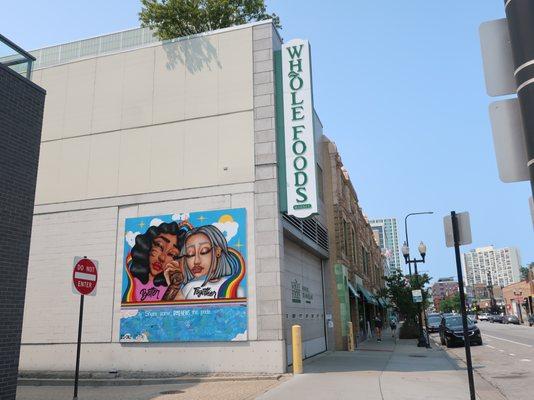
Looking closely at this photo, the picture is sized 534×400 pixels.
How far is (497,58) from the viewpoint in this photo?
3996mm

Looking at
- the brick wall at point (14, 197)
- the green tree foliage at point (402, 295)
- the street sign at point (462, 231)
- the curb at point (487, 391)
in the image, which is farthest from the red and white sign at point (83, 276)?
the green tree foliage at point (402, 295)

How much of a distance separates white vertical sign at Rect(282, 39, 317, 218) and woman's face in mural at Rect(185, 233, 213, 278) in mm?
3097

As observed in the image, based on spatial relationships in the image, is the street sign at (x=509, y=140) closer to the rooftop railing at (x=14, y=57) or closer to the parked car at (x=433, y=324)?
the rooftop railing at (x=14, y=57)

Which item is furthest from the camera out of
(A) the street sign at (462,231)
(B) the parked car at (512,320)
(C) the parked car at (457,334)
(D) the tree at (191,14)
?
(B) the parked car at (512,320)

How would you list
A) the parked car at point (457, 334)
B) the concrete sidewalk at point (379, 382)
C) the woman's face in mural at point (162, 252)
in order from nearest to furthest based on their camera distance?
the concrete sidewalk at point (379, 382) → the woman's face in mural at point (162, 252) → the parked car at point (457, 334)

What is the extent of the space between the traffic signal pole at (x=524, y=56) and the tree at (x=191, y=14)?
2803 centimetres

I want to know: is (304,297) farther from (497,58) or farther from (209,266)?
(497,58)

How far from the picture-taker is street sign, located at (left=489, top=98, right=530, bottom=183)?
365cm

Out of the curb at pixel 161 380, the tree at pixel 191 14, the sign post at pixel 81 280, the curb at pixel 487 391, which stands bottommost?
the curb at pixel 487 391

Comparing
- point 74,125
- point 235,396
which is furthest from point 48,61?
point 235,396

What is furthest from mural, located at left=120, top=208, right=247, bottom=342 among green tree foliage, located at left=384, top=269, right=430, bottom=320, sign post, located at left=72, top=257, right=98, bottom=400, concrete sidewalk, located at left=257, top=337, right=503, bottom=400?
green tree foliage, located at left=384, top=269, right=430, bottom=320

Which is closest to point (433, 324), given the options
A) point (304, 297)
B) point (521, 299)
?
point (304, 297)

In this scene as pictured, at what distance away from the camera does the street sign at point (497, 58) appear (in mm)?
3936

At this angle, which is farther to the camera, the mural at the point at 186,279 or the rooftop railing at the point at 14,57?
the mural at the point at 186,279
